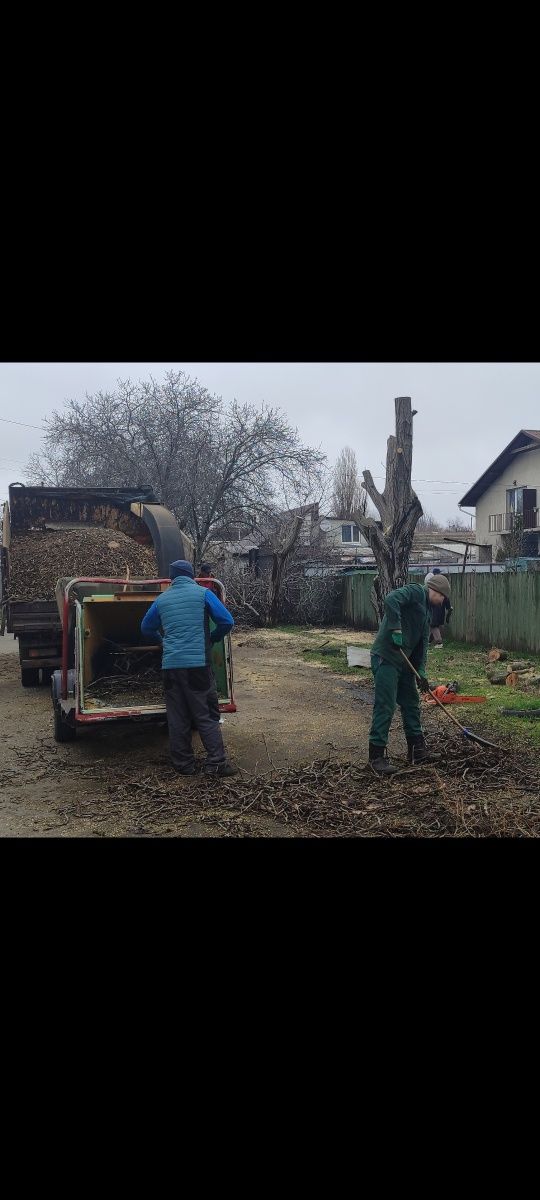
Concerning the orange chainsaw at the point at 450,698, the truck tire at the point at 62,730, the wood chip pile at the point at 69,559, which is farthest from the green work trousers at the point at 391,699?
the wood chip pile at the point at 69,559

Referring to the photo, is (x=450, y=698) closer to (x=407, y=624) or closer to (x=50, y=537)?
(x=407, y=624)

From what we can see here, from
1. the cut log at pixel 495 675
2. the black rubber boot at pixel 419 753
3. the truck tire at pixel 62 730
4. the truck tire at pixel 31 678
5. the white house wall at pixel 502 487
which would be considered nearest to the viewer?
the black rubber boot at pixel 419 753

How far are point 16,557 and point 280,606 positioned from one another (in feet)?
36.5

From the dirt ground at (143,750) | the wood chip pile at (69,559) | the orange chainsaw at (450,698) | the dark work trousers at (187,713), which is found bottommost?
the dirt ground at (143,750)

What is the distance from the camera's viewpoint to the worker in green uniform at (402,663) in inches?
240

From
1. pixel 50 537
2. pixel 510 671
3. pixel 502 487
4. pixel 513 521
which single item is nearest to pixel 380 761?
pixel 510 671

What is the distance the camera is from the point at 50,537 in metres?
10.3

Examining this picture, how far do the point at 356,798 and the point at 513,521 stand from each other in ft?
86.3

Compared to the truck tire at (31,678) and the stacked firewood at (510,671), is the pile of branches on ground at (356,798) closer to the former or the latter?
the stacked firewood at (510,671)

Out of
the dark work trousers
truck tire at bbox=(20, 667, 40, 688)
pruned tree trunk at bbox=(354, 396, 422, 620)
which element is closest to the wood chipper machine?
the dark work trousers

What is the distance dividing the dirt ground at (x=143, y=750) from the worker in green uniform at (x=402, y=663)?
0.65 m

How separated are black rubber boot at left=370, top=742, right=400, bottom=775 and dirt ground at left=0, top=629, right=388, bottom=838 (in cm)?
59

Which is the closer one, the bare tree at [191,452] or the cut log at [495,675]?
the cut log at [495,675]

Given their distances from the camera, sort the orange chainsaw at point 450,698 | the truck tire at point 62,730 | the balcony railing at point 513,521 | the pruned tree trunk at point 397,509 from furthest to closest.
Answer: the balcony railing at point 513,521 < the pruned tree trunk at point 397,509 < the orange chainsaw at point 450,698 < the truck tire at point 62,730
